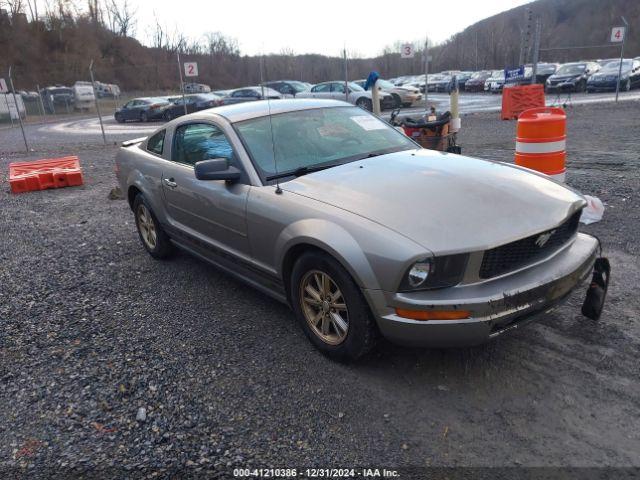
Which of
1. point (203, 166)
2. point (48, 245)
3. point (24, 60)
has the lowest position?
point (48, 245)

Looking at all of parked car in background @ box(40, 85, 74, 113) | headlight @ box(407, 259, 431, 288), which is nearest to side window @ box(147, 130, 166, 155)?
headlight @ box(407, 259, 431, 288)

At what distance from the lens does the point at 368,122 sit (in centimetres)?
443

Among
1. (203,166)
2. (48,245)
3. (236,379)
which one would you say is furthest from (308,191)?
(48,245)

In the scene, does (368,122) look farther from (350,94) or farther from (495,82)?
(495,82)

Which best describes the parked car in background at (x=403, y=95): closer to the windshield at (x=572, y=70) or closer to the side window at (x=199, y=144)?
the windshield at (x=572, y=70)

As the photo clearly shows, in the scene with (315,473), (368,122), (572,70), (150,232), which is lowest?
(315,473)

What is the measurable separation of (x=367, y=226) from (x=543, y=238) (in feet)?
3.33

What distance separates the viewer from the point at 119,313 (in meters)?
4.20

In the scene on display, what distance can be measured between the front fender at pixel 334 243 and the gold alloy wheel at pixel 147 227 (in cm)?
247

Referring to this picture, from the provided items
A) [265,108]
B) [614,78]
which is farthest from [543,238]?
[614,78]

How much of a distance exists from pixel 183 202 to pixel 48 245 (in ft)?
9.25

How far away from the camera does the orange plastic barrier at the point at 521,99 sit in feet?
52.4

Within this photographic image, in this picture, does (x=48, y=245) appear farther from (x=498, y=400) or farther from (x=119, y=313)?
(x=498, y=400)

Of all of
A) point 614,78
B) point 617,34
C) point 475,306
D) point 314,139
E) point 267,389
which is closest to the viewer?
point 475,306
